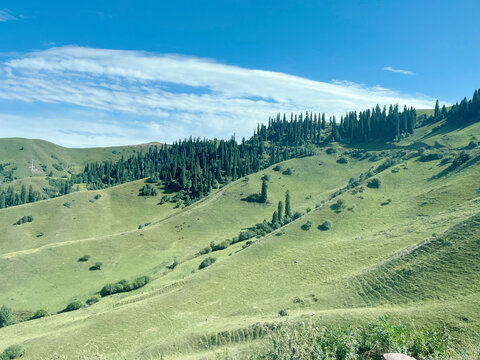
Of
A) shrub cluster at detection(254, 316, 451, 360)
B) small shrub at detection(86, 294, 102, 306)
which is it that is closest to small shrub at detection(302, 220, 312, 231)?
small shrub at detection(86, 294, 102, 306)

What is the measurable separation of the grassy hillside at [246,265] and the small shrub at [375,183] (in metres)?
1.78

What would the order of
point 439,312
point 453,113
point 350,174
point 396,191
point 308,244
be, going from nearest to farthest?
point 439,312 → point 308,244 → point 396,191 → point 350,174 → point 453,113

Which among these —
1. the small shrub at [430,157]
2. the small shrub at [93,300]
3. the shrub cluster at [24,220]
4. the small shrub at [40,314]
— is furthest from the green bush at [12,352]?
the small shrub at [430,157]

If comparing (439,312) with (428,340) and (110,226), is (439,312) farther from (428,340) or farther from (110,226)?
(110,226)

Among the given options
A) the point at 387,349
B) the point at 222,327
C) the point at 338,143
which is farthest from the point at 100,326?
the point at 338,143

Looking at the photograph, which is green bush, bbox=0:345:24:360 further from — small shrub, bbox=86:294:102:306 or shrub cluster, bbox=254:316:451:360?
shrub cluster, bbox=254:316:451:360

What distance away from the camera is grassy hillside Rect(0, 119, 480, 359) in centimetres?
3130

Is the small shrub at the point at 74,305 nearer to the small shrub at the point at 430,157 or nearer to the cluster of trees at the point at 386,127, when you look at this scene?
the small shrub at the point at 430,157

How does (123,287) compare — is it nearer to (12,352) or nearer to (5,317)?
(5,317)

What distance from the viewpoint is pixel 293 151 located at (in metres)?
192

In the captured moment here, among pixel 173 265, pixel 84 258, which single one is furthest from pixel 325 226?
pixel 84 258

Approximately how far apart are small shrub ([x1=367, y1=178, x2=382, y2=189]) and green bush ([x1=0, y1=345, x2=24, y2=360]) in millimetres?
95264

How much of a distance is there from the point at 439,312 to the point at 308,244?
42.5 metres

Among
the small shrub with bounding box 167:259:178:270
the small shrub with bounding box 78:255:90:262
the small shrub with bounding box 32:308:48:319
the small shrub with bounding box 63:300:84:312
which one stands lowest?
the small shrub with bounding box 32:308:48:319
